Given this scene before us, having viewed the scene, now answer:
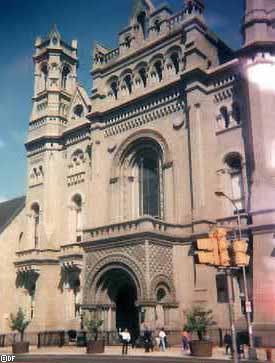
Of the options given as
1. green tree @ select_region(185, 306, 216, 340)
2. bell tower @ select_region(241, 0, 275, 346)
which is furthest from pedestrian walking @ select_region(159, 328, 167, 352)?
bell tower @ select_region(241, 0, 275, 346)

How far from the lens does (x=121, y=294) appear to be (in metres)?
39.5

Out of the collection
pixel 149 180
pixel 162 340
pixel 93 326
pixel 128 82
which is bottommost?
pixel 162 340

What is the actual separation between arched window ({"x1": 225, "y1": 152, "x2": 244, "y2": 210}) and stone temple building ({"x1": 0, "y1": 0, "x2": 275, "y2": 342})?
3.2 inches

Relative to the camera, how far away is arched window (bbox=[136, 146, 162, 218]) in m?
41.1

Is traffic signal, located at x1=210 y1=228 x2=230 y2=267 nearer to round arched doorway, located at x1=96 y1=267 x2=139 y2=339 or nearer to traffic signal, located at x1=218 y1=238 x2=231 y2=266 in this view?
traffic signal, located at x1=218 y1=238 x2=231 y2=266

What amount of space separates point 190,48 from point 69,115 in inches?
648

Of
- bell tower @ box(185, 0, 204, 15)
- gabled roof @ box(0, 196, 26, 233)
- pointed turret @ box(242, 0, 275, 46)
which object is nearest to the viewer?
pointed turret @ box(242, 0, 275, 46)

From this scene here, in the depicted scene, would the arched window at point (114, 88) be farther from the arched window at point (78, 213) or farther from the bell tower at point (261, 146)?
the bell tower at point (261, 146)

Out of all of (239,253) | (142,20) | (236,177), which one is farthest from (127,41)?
(239,253)

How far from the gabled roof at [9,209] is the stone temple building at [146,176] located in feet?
1.22

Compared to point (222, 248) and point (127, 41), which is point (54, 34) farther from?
point (222, 248)

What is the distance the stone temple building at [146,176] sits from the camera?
1321 inches

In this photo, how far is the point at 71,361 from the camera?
25141 millimetres

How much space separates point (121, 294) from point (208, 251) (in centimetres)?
2575
